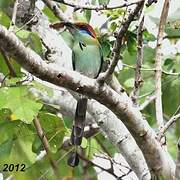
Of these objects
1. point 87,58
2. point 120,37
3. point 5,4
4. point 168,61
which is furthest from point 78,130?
point 168,61

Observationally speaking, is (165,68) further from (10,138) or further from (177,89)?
(10,138)

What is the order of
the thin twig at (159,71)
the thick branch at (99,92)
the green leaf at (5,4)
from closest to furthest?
the thick branch at (99,92)
the thin twig at (159,71)
the green leaf at (5,4)

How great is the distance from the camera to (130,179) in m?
1.98

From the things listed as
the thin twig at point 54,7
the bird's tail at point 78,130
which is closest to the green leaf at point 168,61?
the thin twig at point 54,7

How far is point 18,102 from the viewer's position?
1.58 meters

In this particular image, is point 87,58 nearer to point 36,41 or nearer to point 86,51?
point 86,51

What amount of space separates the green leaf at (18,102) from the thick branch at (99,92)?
0.27m

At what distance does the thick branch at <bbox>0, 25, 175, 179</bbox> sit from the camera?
1.22m

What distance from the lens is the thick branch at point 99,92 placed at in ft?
4.00

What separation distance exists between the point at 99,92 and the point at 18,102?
0.99ft

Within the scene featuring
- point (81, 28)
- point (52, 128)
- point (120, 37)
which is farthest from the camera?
point (81, 28)

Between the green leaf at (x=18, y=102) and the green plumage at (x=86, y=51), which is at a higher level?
the green plumage at (x=86, y=51)

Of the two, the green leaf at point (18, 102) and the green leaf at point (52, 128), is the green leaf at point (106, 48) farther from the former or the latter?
the green leaf at point (18, 102)

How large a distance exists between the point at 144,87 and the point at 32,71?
1.28 metres
